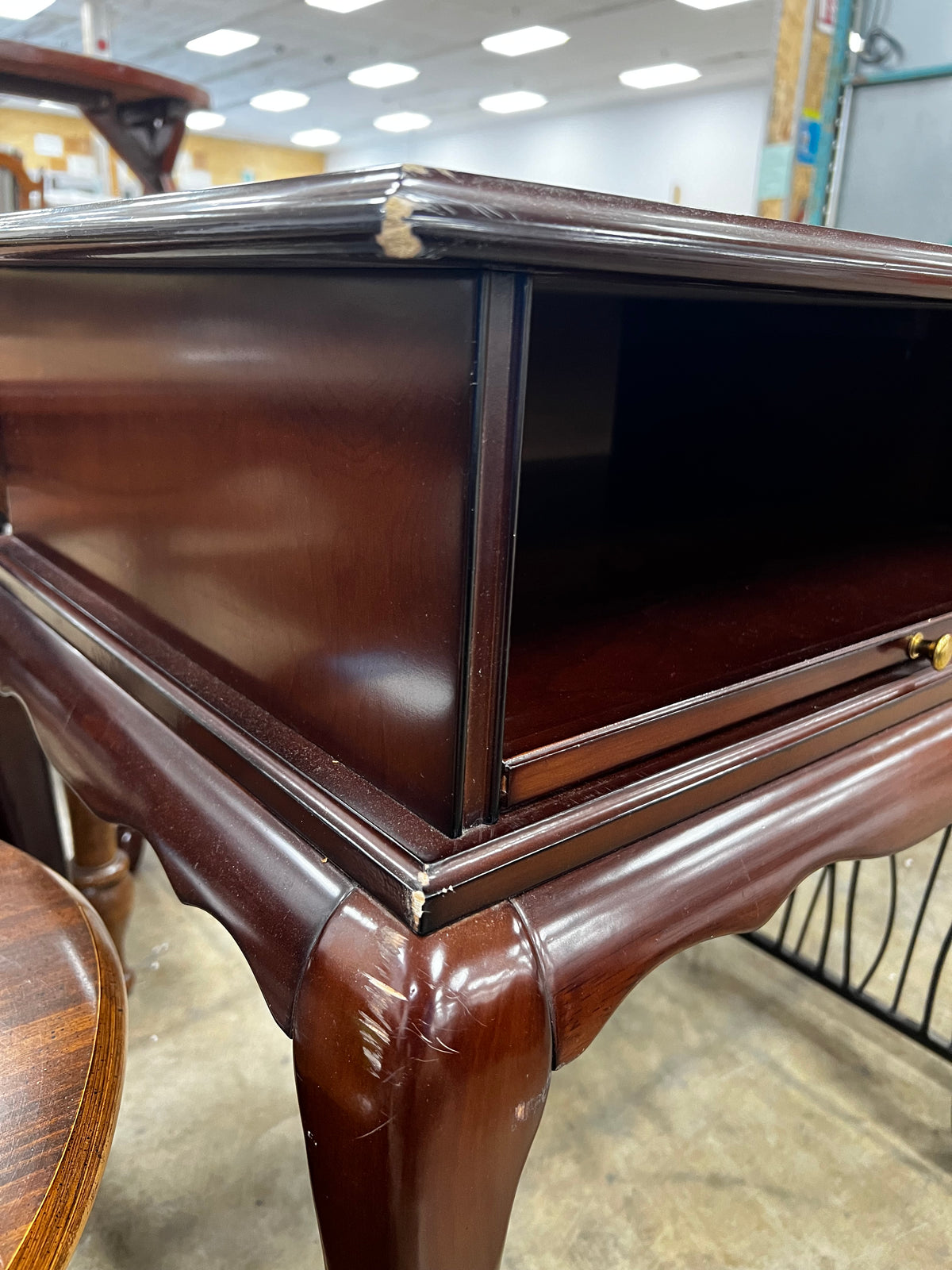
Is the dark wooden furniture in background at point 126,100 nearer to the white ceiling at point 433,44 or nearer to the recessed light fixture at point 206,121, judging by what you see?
the white ceiling at point 433,44

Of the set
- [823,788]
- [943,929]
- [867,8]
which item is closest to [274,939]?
[823,788]

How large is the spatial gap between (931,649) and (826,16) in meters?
1.86

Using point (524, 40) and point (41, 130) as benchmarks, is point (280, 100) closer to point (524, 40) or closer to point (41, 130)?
point (41, 130)

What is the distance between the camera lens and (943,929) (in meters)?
1.51

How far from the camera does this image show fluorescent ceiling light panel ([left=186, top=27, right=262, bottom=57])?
669 centimetres

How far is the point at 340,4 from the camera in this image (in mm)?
5844

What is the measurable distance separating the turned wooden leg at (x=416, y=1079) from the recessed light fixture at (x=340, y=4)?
6.72 m

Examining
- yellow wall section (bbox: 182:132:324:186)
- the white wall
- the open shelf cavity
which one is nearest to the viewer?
the open shelf cavity

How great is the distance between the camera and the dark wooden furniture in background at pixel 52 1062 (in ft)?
1.22

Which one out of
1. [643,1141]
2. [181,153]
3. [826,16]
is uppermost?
[181,153]

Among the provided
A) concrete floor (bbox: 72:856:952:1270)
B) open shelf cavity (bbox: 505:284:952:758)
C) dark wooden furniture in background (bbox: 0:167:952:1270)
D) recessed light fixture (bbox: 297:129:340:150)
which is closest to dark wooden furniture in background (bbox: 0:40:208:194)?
dark wooden furniture in background (bbox: 0:167:952:1270)

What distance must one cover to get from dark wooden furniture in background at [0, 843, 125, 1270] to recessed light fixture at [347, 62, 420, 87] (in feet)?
27.1

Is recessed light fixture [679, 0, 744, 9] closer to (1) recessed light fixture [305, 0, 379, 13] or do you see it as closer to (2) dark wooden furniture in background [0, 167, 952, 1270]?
(1) recessed light fixture [305, 0, 379, 13]

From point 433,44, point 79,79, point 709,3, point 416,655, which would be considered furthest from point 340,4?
point 416,655
